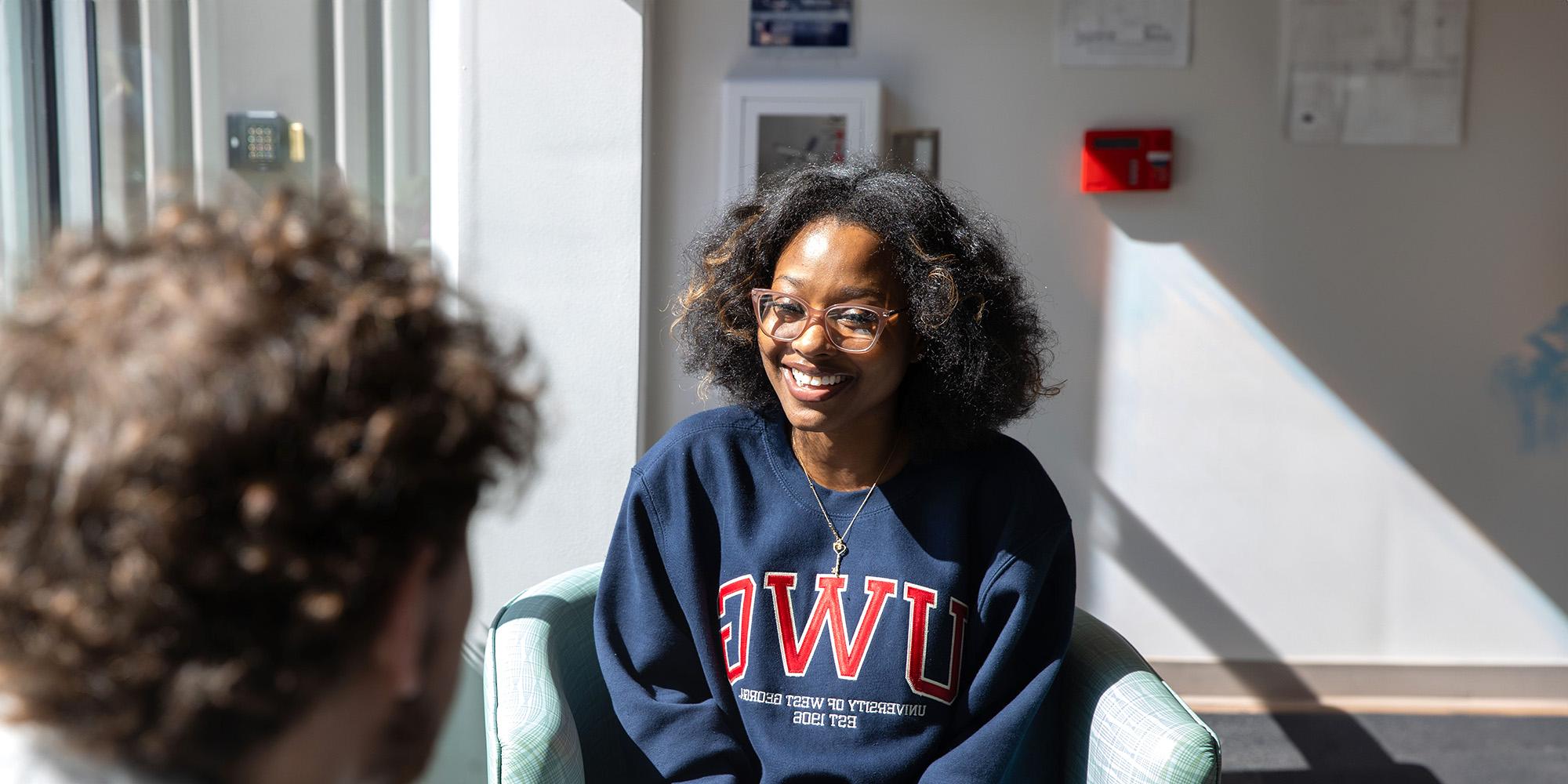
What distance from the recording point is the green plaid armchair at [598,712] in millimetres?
1642

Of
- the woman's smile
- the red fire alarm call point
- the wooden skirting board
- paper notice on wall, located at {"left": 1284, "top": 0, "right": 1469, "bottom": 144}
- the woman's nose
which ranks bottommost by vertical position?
the wooden skirting board

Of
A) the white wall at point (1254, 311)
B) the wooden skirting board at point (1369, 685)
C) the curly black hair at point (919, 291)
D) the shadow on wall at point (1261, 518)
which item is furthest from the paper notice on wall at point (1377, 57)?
the curly black hair at point (919, 291)

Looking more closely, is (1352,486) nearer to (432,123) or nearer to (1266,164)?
(1266,164)

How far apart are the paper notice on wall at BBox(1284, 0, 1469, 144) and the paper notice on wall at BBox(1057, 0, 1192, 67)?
1.05ft

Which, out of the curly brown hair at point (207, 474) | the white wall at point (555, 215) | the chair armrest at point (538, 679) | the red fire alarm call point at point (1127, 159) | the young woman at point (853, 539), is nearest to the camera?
the curly brown hair at point (207, 474)

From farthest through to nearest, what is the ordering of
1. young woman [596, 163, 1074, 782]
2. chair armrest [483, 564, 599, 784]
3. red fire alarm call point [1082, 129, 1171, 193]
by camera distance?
red fire alarm call point [1082, 129, 1171, 193], young woman [596, 163, 1074, 782], chair armrest [483, 564, 599, 784]

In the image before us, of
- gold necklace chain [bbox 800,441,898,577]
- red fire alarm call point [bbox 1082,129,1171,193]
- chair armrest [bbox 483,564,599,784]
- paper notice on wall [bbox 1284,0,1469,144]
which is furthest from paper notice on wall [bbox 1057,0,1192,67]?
chair armrest [bbox 483,564,599,784]

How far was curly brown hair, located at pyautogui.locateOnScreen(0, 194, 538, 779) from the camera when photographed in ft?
1.87

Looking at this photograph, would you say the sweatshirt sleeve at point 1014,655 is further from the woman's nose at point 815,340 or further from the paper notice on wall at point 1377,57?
the paper notice on wall at point 1377,57

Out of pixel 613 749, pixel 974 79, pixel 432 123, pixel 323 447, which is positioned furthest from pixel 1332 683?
pixel 323 447

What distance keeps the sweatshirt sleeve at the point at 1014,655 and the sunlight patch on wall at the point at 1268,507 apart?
5.94 ft

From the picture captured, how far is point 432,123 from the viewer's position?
2.68 m

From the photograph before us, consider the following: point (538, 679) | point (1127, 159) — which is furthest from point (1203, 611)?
point (538, 679)

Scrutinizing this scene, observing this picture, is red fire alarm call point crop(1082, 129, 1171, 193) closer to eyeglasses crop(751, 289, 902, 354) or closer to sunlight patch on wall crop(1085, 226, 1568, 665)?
sunlight patch on wall crop(1085, 226, 1568, 665)
